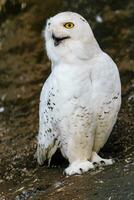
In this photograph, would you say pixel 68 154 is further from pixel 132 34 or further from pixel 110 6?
pixel 110 6

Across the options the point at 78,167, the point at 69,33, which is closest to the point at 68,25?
the point at 69,33

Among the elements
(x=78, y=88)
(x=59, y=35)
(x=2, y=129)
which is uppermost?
(x=59, y=35)

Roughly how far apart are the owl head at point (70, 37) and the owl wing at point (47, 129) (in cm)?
40

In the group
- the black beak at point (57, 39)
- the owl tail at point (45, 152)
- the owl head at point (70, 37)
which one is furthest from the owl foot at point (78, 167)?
the black beak at point (57, 39)

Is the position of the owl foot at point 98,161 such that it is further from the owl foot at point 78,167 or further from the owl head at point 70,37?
Answer: the owl head at point 70,37

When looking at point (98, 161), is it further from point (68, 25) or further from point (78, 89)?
point (68, 25)

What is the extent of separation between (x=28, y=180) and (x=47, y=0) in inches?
294

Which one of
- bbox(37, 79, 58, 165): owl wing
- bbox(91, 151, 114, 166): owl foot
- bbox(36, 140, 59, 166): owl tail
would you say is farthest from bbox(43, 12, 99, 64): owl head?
bbox(91, 151, 114, 166): owl foot

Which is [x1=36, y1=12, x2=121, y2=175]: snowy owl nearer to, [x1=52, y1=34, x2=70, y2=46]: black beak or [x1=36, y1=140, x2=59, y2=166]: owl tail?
[x1=52, y1=34, x2=70, y2=46]: black beak

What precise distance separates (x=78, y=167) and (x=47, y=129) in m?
0.47

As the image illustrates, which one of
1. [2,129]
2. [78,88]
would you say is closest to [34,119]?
[2,129]

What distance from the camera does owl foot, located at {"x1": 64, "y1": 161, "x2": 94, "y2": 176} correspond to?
7.20 meters

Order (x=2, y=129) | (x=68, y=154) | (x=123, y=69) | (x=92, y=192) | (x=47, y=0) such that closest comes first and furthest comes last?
(x=92, y=192) → (x=68, y=154) → (x=2, y=129) → (x=123, y=69) → (x=47, y=0)

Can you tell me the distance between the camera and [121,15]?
1305 centimetres
